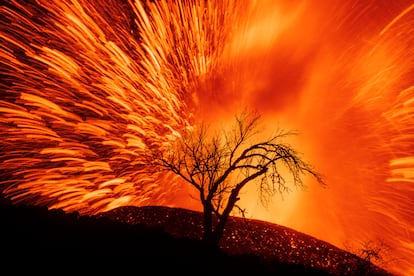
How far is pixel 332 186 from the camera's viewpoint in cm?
2189

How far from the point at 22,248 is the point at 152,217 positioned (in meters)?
6.78

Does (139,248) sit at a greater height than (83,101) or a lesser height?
lesser

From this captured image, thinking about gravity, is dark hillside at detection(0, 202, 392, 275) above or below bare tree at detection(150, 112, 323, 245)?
below

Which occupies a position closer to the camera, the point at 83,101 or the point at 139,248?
the point at 139,248

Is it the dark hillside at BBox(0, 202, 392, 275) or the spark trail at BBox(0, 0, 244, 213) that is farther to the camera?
the spark trail at BBox(0, 0, 244, 213)

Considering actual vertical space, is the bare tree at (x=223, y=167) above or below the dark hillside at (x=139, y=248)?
above

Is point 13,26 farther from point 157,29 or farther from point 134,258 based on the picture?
point 134,258

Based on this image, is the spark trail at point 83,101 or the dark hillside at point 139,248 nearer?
the dark hillside at point 139,248

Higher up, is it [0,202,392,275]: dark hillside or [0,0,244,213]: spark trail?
[0,0,244,213]: spark trail

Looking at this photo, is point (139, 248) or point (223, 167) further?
point (223, 167)

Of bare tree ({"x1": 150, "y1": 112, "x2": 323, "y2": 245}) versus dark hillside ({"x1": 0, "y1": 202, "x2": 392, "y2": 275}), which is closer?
dark hillside ({"x1": 0, "y1": 202, "x2": 392, "y2": 275})

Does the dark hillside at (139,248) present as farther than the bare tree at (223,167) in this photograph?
No

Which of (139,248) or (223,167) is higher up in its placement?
(223,167)

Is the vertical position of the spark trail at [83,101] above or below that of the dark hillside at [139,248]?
above
